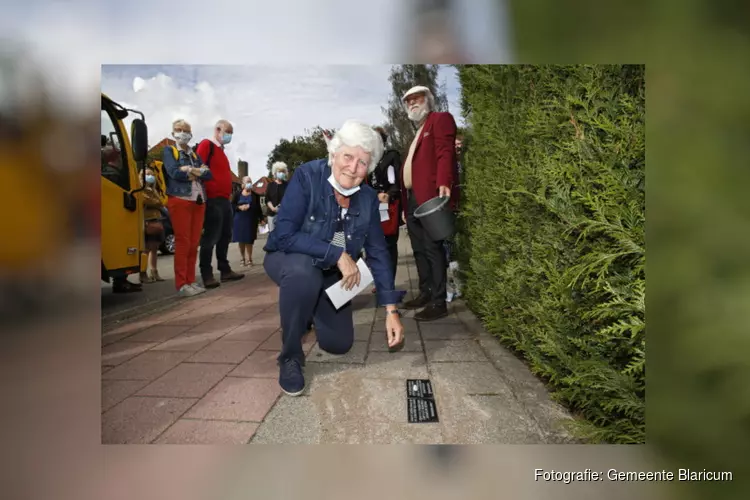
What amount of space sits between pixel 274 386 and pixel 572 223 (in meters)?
1.27

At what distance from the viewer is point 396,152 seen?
187 centimetres

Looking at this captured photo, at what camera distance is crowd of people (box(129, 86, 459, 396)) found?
1577mm

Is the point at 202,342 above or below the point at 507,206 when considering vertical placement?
below

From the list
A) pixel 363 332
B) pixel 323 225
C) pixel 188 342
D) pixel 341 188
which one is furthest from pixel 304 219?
pixel 188 342

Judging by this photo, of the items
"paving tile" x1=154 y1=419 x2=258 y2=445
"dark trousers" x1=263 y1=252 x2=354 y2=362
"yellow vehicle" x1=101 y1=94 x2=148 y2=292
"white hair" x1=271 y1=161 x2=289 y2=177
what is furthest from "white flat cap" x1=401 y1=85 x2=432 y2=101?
"paving tile" x1=154 y1=419 x2=258 y2=445

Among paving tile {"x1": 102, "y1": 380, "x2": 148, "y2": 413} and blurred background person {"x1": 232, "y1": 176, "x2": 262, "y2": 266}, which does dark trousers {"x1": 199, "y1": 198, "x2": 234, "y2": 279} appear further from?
paving tile {"x1": 102, "y1": 380, "x2": 148, "y2": 413}

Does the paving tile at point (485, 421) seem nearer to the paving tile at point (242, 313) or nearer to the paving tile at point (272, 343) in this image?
the paving tile at point (272, 343)

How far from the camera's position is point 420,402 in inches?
58.5

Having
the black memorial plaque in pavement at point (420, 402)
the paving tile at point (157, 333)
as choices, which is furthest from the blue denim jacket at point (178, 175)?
the black memorial plaque in pavement at point (420, 402)

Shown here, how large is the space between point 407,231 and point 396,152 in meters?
0.56

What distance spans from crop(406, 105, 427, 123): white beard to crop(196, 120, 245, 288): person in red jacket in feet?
2.29

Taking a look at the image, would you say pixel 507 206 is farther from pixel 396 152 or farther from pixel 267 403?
pixel 267 403

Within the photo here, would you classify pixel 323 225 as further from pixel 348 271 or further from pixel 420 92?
pixel 420 92

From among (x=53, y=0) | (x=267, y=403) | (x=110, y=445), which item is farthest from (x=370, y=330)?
(x=53, y=0)
